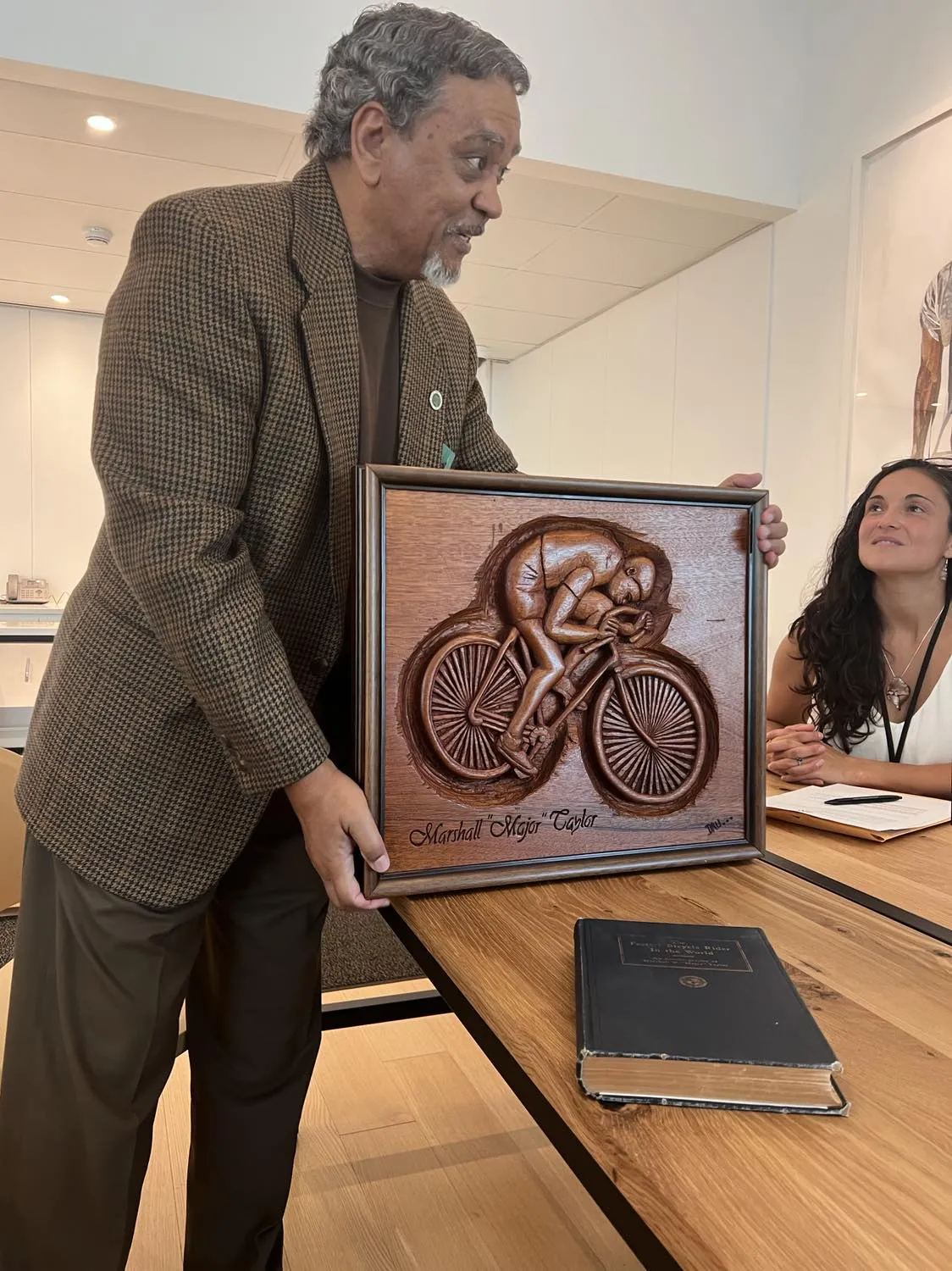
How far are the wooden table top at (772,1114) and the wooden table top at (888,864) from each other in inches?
2.3

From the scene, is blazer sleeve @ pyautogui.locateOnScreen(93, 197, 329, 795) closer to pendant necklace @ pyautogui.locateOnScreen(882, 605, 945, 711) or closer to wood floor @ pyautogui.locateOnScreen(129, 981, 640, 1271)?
wood floor @ pyautogui.locateOnScreen(129, 981, 640, 1271)

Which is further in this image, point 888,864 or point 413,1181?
point 413,1181

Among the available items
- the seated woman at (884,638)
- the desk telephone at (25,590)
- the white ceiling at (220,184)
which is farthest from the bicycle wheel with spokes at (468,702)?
the desk telephone at (25,590)

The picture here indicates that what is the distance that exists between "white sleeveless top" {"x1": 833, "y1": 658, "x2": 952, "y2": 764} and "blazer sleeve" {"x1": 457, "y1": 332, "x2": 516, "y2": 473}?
98 cm

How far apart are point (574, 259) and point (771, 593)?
1868mm

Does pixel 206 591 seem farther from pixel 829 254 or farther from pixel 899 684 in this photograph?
pixel 829 254

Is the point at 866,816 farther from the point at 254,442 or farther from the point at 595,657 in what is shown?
the point at 254,442

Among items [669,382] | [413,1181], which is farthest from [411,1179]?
[669,382]

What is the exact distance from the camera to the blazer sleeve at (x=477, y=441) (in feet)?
4.39

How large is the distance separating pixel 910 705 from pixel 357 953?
65.0 inches

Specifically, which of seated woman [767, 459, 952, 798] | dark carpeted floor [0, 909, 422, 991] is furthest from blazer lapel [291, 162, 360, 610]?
dark carpeted floor [0, 909, 422, 991]

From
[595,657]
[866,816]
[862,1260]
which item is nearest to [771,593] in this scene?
[866,816]
